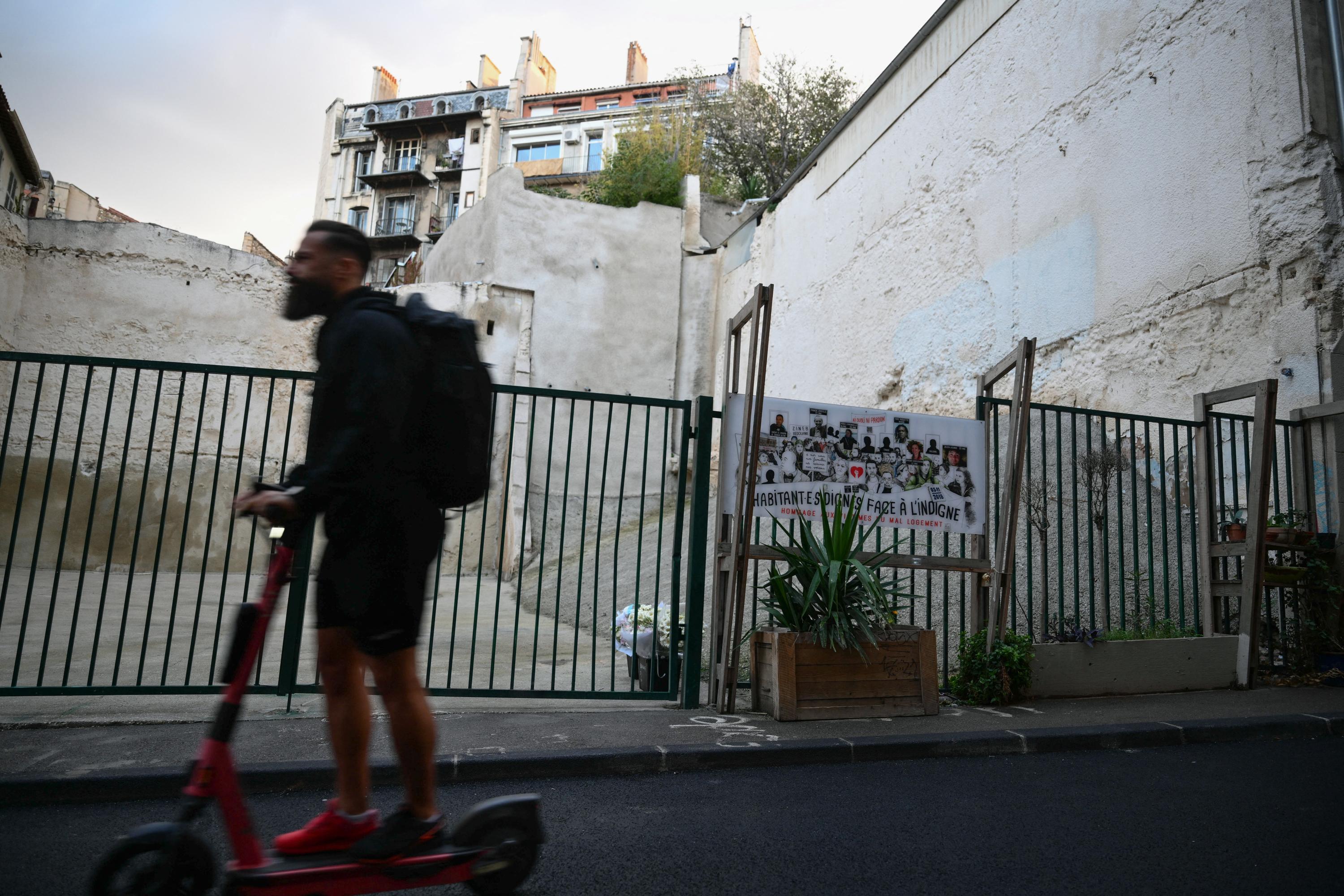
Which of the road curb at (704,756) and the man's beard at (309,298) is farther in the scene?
the road curb at (704,756)

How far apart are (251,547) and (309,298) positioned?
2.40 meters

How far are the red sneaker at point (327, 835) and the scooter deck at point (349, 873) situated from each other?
0.02 m

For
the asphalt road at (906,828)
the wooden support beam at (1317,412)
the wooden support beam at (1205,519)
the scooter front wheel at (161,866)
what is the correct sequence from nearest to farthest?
1. the scooter front wheel at (161,866)
2. the asphalt road at (906,828)
3. the wooden support beam at (1205,519)
4. the wooden support beam at (1317,412)

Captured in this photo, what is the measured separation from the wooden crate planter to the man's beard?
315 cm

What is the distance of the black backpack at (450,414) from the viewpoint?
2270mm

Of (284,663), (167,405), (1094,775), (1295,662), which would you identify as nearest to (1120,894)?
(1094,775)

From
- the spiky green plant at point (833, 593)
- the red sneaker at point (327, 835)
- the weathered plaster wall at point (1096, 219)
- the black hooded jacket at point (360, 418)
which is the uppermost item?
the weathered plaster wall at point (1096, 219)

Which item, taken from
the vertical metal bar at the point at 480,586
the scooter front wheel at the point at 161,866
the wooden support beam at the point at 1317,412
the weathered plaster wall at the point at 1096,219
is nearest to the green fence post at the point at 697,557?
the vertical metal bar at the point at 480,586

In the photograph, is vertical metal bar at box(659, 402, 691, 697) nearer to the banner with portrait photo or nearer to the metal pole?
the banner with portrait photo

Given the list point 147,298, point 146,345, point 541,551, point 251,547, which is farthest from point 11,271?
point 251,547

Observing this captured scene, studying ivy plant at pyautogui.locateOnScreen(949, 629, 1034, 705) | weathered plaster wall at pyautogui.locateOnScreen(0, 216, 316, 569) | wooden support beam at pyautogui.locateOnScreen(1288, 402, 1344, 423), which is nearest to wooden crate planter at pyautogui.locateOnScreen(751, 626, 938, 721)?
ivy plant at pyautogui.locateOnScreen(949, 629, 1034, 705)

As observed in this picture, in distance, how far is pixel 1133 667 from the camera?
5711 millimetres

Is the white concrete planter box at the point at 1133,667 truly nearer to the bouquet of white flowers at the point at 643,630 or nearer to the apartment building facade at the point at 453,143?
the bouquet of white flowers at the point at 643,630

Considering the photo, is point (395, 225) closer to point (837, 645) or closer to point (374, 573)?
point (837, 645)
